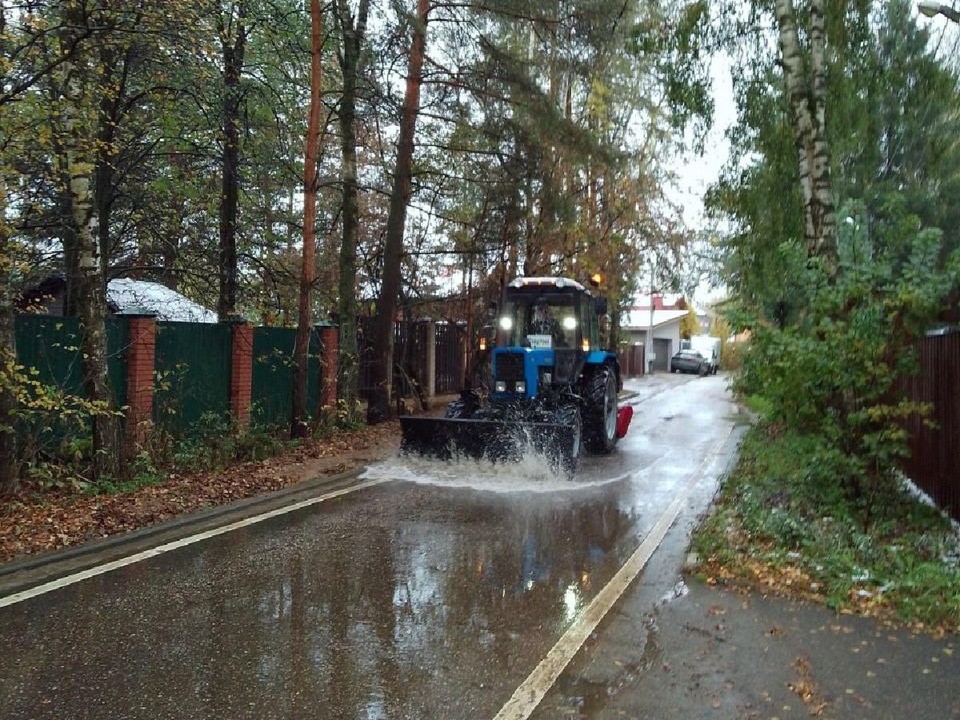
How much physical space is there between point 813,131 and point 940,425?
3.90m

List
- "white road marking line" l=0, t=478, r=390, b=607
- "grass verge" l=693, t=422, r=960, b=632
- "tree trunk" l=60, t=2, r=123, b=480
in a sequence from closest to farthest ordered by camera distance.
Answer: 1. "grass verge" l=693, t=422, r=960, b=632
2. "white road marking line" l=0, t=478, r=390, b=607
3. "tree trunk" l=60, t=2, r=123, b=480

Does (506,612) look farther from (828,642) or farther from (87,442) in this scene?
(87,442)

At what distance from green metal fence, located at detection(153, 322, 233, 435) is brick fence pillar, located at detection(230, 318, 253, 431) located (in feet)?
0.26

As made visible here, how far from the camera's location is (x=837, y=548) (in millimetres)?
6703

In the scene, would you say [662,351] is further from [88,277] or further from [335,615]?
[335,615]

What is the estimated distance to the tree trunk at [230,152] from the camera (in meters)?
12.3

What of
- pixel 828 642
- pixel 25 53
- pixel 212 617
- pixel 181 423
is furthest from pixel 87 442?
pixel 828 642

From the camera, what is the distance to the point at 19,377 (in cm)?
743

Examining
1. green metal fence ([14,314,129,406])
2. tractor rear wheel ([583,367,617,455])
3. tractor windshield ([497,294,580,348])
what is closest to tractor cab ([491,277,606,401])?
tractor windshield ([497,294,580,348])

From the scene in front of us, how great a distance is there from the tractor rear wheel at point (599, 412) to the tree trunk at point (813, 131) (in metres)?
4.23

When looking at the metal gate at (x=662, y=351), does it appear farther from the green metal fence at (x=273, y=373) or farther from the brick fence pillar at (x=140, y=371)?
the brick fence pillar at (x=140, y=371)

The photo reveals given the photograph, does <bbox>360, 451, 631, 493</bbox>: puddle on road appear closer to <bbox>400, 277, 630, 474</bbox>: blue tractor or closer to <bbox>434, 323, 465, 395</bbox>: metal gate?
<bbox>400, 277, 630, 474</bbox>: blue tractor

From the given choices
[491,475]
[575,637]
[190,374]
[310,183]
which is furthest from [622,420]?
[575,637]

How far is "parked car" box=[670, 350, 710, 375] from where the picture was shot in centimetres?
4903
